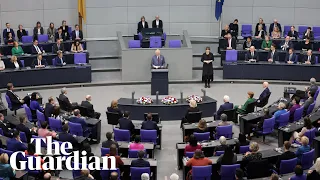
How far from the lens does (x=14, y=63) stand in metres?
23.2

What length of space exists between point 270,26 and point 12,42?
11.6m

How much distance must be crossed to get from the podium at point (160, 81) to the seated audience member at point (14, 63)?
553 centimetres

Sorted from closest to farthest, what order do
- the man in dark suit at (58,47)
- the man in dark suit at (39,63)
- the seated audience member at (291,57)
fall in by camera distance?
the man in dark suit at (39,63), the seated audience member at (291,57), the man in dark suit at (58,47)

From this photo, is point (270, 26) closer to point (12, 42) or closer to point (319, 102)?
point (319, 102)

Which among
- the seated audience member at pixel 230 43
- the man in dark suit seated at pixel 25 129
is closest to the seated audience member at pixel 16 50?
the man in dark suit seated at pixel 25 129

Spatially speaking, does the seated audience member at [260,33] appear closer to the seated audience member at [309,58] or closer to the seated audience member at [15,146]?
the seated audience member at [309,58]

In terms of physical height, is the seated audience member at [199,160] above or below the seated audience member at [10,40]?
below

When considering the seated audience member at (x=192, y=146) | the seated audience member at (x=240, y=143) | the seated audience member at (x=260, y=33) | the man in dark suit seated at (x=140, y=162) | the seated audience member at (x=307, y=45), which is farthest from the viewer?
the seated audience member at (x=260, y=33)

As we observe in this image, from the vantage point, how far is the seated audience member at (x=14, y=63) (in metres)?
23.1

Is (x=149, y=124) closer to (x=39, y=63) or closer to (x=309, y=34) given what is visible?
(x=39, y=63)

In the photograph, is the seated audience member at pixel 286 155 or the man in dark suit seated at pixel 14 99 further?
the man in dark suit seated at pixel 14 99

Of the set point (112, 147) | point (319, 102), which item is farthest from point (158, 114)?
point (319, 102)

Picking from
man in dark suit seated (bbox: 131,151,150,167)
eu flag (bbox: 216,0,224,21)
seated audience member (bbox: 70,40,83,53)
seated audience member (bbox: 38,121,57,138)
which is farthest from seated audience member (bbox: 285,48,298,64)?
man in dark suit seated (bbox: 131,151,150,167)

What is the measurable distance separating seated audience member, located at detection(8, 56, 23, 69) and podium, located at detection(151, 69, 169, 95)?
553 cm
